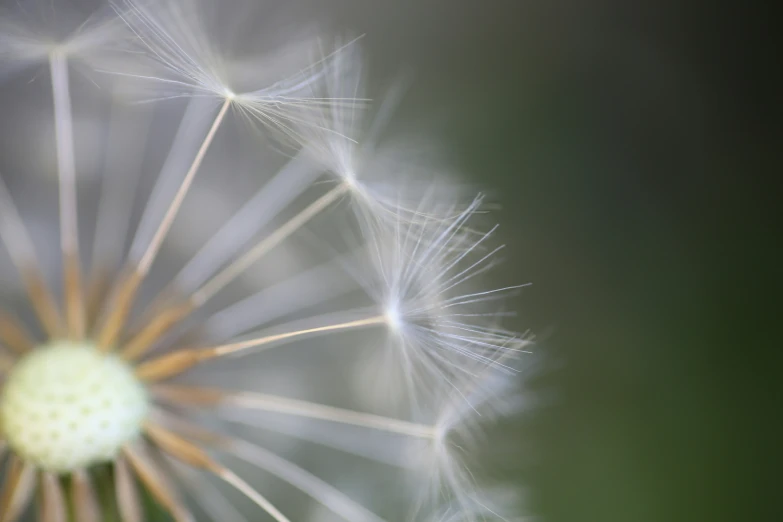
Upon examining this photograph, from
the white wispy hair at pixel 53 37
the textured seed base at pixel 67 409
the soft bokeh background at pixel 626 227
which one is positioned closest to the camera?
the textured seed base at pixel 67 409

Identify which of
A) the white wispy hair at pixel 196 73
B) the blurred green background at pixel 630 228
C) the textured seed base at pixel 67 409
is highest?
the blurred green background at pixel 630 228

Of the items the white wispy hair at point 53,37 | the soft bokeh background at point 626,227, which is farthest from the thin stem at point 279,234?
the soft bokeh background at point 626,227

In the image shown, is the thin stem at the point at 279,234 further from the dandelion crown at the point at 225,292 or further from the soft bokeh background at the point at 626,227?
the soft bokeh background at the point at 626,227

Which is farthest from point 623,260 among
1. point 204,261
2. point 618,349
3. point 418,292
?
point 204,261

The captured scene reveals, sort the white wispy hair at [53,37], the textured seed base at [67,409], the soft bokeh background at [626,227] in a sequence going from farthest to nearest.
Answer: the soft bokeh background at [626,227] < the white wispy hair at [53,37] < the textured seed base at [67,409]

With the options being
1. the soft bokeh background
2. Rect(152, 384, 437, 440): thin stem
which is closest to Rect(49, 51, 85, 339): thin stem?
Rect(152, 384, 437, 440): thin stem

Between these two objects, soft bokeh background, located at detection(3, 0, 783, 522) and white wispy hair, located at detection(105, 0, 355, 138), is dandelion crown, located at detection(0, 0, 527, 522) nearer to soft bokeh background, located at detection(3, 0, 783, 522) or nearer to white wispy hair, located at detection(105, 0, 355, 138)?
white wispy hair, located at detection(105, 0, 355, 138)

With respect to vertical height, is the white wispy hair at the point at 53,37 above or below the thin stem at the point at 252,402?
Result: above

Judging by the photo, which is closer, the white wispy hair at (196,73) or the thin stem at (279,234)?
the white wispy hair at (196,73)

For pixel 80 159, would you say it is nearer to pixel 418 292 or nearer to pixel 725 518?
pixel 418 292
